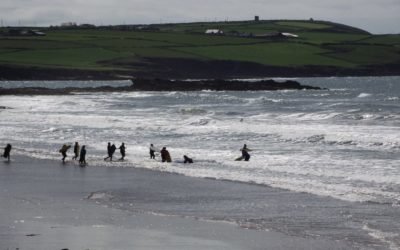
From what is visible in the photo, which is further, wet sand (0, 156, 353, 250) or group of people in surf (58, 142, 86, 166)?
group of people in surf (58, 142, 86, 166)

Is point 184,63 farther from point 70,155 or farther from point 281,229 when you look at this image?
point 281,229

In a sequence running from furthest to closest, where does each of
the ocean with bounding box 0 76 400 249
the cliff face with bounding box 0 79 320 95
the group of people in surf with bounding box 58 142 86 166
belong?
the cliff face with bounding box 0 79 320 95
the group of people in surf with bounding box 58 142 86 166
the ocean with bounding box 0 76 400 249

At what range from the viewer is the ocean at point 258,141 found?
2753 centimetres

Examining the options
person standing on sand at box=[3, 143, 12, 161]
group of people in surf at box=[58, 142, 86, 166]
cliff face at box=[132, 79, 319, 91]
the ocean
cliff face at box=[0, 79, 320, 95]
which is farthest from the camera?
cliff face at box=[132, 79, 319, 91]

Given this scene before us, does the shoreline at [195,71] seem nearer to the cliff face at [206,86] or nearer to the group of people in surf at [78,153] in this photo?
the cliff face at [206,86]

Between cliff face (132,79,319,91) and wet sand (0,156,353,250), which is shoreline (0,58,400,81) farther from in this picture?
wet sand (0,156,353,250)

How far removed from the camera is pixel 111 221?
22.1 meters

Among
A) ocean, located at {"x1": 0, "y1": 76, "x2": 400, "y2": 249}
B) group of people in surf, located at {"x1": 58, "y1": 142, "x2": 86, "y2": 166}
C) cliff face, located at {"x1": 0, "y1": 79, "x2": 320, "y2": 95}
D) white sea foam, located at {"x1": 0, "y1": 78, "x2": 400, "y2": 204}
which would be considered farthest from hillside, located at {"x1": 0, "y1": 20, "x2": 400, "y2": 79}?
group of people in surf, located at {"x1": 58, "y1": 142, "x2": 86, "y2": 166}

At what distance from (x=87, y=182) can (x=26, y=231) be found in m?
9.79

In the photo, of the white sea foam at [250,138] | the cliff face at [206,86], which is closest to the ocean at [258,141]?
the white sea foam at [250,138]

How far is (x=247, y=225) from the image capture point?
71.2 ft

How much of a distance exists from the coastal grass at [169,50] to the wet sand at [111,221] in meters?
121

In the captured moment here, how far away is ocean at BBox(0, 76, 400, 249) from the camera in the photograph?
90.3 feet

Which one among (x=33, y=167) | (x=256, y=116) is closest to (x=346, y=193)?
(x=33, y=167)
